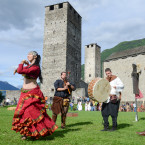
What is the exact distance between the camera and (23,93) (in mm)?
4312

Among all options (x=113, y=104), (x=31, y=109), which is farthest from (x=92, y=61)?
(x=31, y=109)

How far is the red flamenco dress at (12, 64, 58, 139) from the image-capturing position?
12.9 ft

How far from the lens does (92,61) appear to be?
70.2m

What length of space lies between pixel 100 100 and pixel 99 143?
167cm

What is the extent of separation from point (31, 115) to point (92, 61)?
2635 inches

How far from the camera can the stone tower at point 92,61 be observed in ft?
228

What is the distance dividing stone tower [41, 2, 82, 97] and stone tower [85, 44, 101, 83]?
20.8 m

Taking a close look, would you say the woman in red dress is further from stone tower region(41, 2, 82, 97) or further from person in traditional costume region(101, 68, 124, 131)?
stone tower region(41, 2, 82, 97)

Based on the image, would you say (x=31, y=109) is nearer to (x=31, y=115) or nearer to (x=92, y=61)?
(x=31, y=115)

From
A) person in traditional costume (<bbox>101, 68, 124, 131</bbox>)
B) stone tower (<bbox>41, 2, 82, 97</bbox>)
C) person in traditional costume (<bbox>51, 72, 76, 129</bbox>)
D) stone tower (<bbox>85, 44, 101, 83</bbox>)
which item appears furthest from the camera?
stone tower (<bbox>85, 44, 101, 83</bbox>)

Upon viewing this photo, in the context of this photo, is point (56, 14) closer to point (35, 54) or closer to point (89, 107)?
point (89, 107)

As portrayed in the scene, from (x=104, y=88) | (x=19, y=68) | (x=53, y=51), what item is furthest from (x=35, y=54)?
(x=53, y=51)

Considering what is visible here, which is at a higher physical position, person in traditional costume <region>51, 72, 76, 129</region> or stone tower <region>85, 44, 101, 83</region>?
stone tower <region>85, 44, 101, 83</region>

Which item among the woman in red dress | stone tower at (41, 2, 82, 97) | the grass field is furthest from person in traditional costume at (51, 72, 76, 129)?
stone tower at (41, 2, 82, 97)
